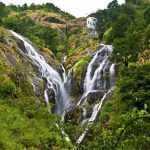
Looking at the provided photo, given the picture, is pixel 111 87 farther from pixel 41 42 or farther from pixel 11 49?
pixel 41 42

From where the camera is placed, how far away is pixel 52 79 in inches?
1716

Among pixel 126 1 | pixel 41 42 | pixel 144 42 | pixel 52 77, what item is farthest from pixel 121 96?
pixel 126 1

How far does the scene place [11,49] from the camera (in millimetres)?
41188

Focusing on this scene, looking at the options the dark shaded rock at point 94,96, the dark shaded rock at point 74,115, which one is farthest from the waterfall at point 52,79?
the dark shaded rock at point 94,96

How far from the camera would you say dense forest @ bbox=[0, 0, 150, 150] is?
981cm

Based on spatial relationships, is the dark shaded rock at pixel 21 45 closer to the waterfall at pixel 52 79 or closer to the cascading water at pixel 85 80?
the cascading water at pixel 85 80

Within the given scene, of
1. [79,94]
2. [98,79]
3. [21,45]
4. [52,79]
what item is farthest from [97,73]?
[21,45]

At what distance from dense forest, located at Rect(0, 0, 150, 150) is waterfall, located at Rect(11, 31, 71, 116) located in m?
1.08

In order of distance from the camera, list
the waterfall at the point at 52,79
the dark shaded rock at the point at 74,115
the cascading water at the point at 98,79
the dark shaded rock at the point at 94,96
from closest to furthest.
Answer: the dark shaded rock at the point at 74,115
the cascading water at the point at 98,79
the dark shaded rock at the point at 94,96
the waterfall at the point at 52,79

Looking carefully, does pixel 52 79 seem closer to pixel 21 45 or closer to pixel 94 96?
pixel 21 45

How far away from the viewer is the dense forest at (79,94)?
32.2 ft

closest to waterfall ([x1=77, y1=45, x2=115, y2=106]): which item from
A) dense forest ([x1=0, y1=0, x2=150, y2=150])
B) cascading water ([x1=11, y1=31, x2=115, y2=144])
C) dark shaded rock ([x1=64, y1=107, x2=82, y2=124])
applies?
cascading water ([x1=11, y1=31, x2=115, y2=144])

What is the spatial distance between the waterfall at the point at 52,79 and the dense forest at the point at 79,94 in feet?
3.53

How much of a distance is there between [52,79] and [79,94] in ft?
12.9
